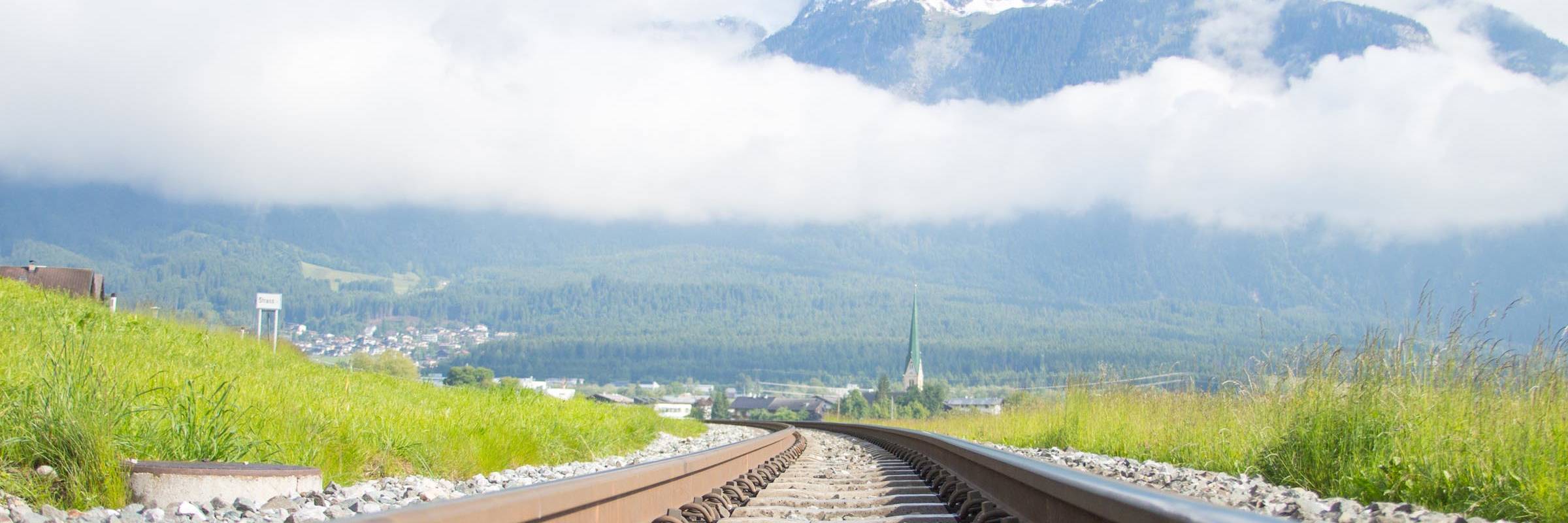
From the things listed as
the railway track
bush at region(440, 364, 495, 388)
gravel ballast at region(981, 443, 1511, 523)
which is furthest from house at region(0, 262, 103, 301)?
gravel ballast at region(981, 443, 1511, 523)

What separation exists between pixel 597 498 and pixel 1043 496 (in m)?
1.57

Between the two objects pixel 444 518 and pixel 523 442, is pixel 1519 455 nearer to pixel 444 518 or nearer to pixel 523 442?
pixel 444 518

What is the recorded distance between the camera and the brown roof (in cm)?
2675

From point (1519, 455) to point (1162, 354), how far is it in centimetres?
16196

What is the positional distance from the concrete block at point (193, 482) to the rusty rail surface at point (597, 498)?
6.01 ft

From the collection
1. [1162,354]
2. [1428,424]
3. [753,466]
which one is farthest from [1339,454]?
[1162,354]

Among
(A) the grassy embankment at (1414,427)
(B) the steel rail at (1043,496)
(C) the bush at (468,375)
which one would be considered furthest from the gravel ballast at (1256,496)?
(C) the bush at (468,375)

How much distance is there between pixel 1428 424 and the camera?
6.01 meters

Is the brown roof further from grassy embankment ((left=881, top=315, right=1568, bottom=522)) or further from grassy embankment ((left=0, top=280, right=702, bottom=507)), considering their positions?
grassy embankment ((left=881, top=315, right=1568, bottom=522))

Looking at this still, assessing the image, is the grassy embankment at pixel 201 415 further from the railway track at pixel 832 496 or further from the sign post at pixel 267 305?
the sign post at pixel 267 305

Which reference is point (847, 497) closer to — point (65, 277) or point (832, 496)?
point (832, 496)

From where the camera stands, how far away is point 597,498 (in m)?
3.69

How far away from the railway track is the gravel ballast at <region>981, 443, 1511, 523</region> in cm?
62

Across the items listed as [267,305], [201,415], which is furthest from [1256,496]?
[267,305]
